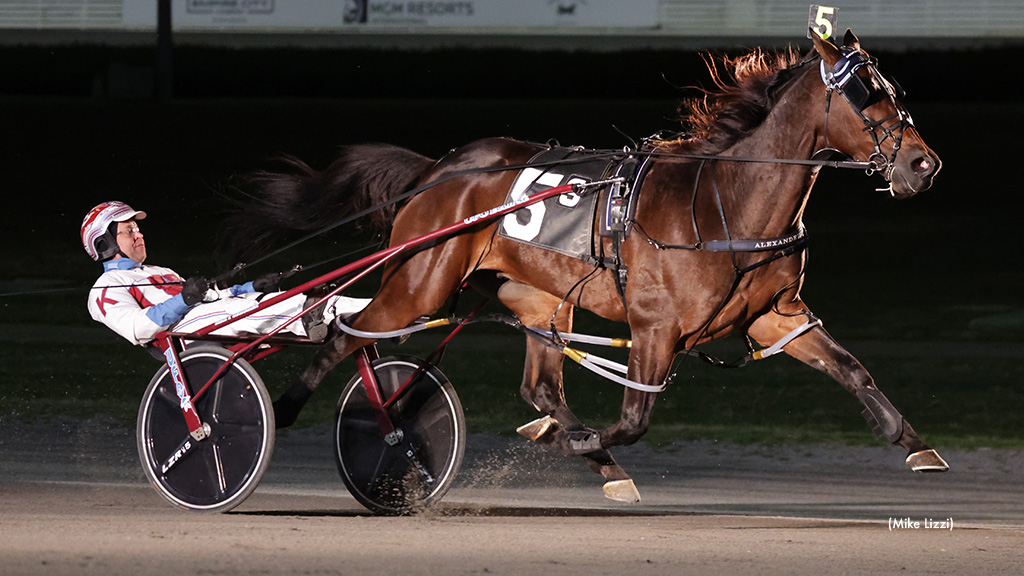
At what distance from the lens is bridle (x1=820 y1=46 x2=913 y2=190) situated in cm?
546

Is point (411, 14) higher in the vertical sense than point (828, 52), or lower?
lower

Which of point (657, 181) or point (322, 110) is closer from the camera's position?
point (657, 181)

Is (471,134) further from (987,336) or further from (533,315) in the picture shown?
(533,315)

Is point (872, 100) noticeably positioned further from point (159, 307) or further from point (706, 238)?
point (159, 307)

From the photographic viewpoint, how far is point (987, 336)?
12.3m

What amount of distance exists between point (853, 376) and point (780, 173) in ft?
2.76

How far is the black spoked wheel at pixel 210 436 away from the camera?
593 centimetres

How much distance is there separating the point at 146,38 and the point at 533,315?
19.9 m

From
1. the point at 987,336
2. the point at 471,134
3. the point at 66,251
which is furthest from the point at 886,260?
the point at 66,251

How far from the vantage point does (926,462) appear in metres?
5.56

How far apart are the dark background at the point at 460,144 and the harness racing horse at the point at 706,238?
3.26 meters

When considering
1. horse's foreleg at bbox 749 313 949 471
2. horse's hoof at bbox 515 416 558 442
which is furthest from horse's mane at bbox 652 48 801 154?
horse's hoof at bbox 515 416 558 442

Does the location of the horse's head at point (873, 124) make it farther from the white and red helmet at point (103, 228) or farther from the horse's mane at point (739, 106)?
the white and red helmet at point (103, 228)

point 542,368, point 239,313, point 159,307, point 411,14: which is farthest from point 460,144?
point 159,307
